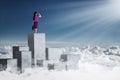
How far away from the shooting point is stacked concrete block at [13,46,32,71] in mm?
30562

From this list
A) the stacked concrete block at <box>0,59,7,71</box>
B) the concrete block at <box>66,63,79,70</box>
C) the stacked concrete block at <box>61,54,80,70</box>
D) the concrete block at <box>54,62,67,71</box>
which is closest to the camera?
the stacked concrete block at <box>0,59,7,71</box>

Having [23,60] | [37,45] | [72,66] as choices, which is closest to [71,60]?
[72,66]

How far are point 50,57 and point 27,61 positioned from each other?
10.4 feet

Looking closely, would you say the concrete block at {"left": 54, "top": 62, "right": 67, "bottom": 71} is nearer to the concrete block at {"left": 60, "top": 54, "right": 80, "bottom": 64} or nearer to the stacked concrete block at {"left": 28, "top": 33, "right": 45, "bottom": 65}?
the concrete block at {"left": 60, "top": 54, "right": 80, "bottom": 64}

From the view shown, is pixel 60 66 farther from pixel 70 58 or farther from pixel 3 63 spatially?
pixel 3 63

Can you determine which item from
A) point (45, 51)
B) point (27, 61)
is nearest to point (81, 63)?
point (45, 51)

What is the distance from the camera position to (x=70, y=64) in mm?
32031

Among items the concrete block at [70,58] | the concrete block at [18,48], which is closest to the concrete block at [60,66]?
the concrete block at [70,58]

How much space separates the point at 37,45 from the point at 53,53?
241 cm

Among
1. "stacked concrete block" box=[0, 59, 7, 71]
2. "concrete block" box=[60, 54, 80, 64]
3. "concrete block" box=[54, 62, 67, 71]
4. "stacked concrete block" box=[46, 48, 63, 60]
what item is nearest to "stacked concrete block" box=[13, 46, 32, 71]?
"stacked concrete block" box=[0, 59, 7, 71]

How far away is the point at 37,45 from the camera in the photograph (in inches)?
1248

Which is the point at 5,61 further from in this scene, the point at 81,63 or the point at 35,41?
the point at 81,63

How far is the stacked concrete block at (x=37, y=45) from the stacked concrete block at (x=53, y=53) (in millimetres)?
654

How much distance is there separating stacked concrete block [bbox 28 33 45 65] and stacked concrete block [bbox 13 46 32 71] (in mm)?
715
